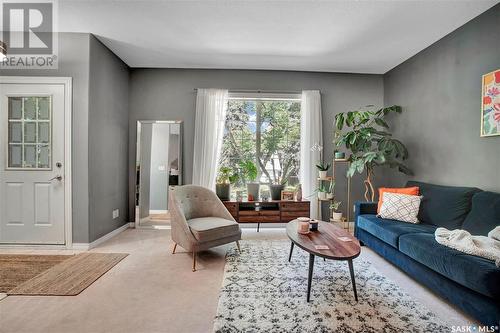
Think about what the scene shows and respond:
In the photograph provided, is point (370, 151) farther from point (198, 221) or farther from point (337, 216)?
point (198, 221)

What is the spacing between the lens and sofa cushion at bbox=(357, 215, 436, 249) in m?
2.38

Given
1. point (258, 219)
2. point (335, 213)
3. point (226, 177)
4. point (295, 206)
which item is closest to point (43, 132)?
point (226, 177)

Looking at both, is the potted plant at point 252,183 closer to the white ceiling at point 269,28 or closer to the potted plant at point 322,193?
the potted plant at point 322,193

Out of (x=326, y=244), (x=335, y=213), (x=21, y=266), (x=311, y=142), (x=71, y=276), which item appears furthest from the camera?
(x=311, y=142)

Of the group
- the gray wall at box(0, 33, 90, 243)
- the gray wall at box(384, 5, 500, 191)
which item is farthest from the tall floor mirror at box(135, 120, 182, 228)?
the gray wall at box(384, 5, 500, 191)

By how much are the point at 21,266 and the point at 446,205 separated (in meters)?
4.70

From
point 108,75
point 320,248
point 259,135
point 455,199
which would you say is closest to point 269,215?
point 259,135

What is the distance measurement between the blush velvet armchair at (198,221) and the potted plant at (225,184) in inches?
21.7

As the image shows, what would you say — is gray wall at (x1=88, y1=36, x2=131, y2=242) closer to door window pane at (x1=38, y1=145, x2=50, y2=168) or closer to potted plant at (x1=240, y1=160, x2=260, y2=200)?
door window pane at (x1=38, y1=145, x2=50, y2=168)

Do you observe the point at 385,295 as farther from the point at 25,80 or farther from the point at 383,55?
the point at 25,80

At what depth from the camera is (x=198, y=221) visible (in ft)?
9.16

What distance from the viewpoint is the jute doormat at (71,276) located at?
2.03 meters

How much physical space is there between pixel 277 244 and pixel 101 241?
247cm

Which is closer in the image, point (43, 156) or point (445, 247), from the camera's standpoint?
point (445, 247)
